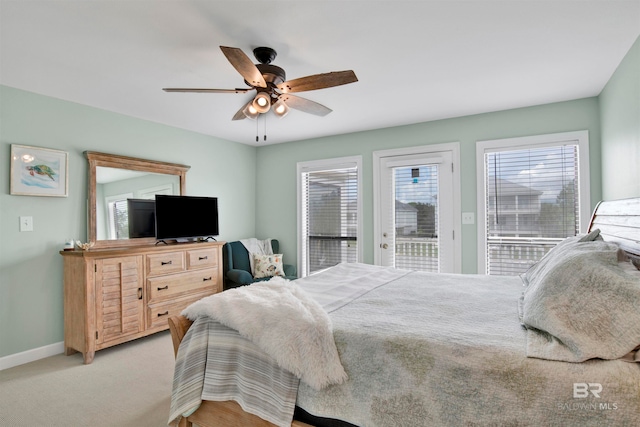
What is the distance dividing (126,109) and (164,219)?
1262 mm

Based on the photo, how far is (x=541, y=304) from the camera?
4.35ft

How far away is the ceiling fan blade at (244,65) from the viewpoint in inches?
72.1

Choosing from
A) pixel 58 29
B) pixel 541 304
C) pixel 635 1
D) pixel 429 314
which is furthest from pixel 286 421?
pixel 635 1

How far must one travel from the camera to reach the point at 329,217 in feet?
16.0

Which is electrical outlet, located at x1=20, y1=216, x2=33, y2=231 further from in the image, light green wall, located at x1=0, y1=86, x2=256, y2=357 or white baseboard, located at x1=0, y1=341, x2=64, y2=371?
white baseboard, located at x1=0, y1=341, x2=64, y2=371

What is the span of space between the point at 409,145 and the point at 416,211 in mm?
860

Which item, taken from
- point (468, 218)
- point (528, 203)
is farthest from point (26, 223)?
point (528, 203)

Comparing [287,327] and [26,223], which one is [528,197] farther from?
[26,223]

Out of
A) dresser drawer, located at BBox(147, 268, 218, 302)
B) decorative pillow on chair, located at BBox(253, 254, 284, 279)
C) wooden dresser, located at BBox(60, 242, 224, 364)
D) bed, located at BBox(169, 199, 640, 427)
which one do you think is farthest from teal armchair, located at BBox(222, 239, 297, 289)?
bed, located at BBox(169, 199, 640, 427)

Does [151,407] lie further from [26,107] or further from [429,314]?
[26,107]

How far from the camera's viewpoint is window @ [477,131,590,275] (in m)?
3.42

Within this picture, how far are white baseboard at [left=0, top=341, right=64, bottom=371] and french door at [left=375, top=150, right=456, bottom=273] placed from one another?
3608 millimetres

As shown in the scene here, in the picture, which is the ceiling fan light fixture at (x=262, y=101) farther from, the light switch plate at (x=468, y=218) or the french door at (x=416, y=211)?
the light switch plate at (x=468, y=218)

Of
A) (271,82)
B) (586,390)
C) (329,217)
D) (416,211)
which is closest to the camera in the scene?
(586,390)
